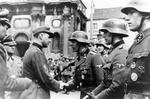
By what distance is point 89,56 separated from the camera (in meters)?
5.21

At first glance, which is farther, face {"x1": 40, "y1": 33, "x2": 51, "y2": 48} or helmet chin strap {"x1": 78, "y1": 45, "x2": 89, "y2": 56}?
helmet chin strap {"x1": 78, "y1": 45, "x2": 89, "y2": 56}

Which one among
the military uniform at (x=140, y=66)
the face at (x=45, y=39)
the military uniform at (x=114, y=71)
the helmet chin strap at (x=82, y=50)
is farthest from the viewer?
the helmet chin strap at (x=82, y=50)

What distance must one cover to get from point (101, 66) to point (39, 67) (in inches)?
33.4

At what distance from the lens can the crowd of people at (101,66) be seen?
3305 mm

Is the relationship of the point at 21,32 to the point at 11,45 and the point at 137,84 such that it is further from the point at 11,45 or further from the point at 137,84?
the point at 137,84

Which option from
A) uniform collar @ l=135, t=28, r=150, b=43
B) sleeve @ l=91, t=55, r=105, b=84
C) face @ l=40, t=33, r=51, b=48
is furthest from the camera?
sleeve @ l=91, t=55, r=105, b=84

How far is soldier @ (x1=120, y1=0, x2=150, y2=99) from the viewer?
3.22m

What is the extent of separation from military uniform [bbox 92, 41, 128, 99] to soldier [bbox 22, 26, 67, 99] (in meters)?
0.84

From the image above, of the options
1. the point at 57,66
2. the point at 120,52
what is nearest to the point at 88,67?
the point at 120,52

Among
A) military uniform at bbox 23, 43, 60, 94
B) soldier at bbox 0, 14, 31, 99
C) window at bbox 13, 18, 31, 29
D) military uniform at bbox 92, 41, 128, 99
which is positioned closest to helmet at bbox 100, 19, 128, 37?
military uniform at bbox 92, 41, 128, 99

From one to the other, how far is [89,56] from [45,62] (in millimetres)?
736

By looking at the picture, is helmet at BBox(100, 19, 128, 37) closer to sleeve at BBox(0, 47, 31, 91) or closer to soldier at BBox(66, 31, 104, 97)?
soldier at BBox(66, 31, 104, 97)

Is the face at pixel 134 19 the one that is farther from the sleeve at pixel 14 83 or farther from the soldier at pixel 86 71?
the soldier at pixel 86 71

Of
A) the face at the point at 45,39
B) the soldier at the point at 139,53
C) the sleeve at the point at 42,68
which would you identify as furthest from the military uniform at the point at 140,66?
the face at the point at 45,39
